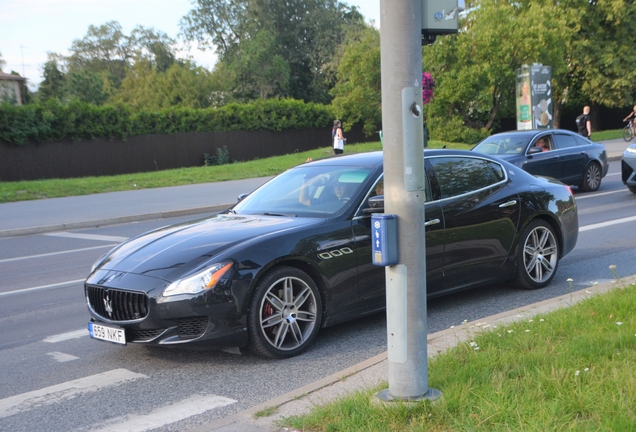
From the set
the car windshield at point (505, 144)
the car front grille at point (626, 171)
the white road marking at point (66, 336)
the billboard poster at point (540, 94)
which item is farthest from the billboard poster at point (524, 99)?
the white road marking at point (66, 336)

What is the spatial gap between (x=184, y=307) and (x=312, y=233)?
124 cm

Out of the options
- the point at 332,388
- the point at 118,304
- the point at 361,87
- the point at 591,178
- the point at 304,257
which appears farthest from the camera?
the point at 361,87

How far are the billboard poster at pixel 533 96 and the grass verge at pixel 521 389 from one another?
87.9 ft

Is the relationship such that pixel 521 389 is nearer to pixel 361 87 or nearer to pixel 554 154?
pixel 554 154

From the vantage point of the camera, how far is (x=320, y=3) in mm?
74750

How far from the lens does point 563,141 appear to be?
56.4ft

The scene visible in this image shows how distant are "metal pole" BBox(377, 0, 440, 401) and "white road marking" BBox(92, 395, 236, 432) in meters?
1.29

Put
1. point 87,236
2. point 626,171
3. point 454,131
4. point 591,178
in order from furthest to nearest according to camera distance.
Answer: point 454,131 < point 591,178 < point 626,171 < point 87,236

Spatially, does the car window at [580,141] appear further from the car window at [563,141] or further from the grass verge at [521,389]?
the grass verge at [521,389]

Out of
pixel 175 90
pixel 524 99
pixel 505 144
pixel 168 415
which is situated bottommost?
pixel 168 415

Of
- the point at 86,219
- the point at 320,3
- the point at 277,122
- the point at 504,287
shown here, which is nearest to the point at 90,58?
the point at 320,3

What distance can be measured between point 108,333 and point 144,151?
32213 mm

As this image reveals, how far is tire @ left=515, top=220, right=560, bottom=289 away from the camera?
7547mm

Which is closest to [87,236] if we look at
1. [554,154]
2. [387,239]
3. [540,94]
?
[554,154]
